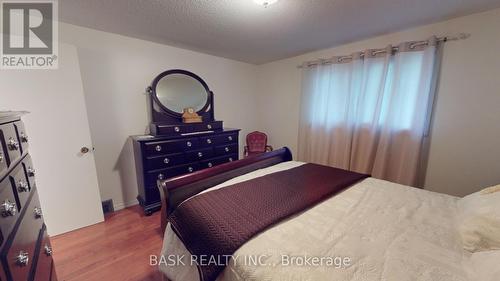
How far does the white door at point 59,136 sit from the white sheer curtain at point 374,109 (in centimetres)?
296

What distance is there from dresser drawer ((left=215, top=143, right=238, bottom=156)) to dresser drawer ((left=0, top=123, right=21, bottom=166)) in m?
2.00

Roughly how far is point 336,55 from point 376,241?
2.63 m

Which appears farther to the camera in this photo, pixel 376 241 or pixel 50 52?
pixel 50 52

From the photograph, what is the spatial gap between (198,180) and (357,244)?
114 cm

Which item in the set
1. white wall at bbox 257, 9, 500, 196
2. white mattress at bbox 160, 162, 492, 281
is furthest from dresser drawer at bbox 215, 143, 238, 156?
white wall at bbox 257, 9, 500, 196

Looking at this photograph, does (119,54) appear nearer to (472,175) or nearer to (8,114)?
(8,114)

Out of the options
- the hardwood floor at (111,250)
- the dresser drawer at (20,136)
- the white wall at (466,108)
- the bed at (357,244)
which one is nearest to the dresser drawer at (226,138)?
the hardwood floor at (111,250)

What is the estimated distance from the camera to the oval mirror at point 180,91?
8.59ft

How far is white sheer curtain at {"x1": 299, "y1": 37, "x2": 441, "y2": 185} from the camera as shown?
85.0 inches

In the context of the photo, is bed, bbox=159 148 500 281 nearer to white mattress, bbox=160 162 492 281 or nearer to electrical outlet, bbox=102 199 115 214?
white mattress, bbox=160 162 492 281

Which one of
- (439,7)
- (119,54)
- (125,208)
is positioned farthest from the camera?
(125,208)

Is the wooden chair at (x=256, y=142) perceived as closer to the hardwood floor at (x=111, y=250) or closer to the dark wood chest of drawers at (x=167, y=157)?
the dark wood chest of drawers at (x=167, y=157)

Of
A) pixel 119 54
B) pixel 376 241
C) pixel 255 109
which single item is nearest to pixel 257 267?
pixel 376 241

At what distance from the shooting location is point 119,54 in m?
2.35
